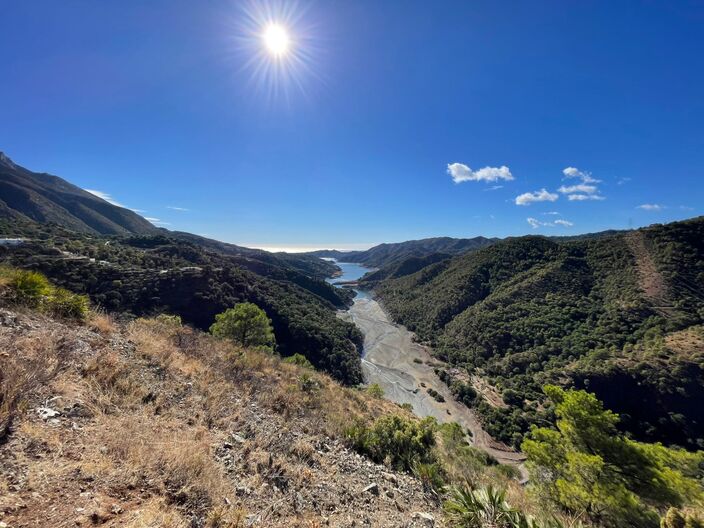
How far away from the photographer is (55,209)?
10988 cm

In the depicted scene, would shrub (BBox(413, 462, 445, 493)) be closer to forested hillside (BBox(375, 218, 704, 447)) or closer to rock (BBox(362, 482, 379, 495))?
rock (BBox(362, 482, 379, 495))

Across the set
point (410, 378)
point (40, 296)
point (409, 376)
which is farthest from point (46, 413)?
point (409, 376)

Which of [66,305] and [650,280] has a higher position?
[650,280]

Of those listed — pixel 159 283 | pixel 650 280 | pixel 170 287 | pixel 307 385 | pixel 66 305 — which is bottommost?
pixel 170 287

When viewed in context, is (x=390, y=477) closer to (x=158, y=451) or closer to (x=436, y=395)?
(x=158, y=451)

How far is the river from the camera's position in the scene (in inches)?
1789

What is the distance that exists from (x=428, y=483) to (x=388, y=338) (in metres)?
84.5

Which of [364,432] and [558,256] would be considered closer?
[364,432]

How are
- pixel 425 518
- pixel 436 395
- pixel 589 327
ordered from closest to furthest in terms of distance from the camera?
pixel 425 518
pixel 436 395
pixel 589 327

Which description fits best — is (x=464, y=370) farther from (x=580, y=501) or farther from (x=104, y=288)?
(x=104, y=288)

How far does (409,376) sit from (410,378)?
97 centimetres

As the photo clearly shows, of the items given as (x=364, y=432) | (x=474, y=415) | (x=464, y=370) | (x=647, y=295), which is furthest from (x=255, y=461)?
(x=647, y=295)

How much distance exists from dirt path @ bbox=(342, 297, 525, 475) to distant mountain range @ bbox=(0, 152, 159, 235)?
11341 cm

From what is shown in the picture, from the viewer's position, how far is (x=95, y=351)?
655 centimetres
